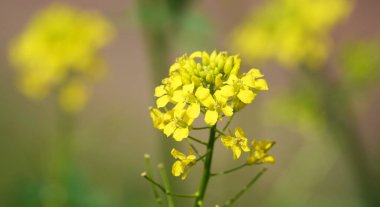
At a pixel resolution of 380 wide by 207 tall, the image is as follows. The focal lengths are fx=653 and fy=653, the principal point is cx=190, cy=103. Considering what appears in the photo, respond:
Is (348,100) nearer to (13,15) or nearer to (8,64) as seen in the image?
(8,64)

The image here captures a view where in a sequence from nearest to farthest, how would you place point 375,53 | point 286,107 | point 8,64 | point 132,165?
point 375,53 → point 286,107 → point 132,165 → point 8,64

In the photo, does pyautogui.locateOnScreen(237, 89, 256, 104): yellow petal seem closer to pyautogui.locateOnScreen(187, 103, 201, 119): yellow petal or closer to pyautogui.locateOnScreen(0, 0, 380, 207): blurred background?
pyautogui.locateOnScreen(187, 103, 201, 119): yellow petal

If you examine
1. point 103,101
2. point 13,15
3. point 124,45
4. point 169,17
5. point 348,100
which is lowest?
point 348,100

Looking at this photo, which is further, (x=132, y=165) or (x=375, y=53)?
(x=132, y=165)

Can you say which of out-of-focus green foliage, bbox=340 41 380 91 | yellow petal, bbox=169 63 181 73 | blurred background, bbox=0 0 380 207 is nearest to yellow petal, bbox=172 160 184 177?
yellow petal, bbox=169 63 181 73

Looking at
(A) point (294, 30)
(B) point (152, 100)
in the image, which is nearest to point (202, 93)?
(A) point (294, 30)

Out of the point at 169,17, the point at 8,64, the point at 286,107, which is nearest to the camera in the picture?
the point at 169,17

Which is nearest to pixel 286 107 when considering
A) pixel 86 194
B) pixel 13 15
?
pixel 86 194

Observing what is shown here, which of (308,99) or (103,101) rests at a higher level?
(103,101)
